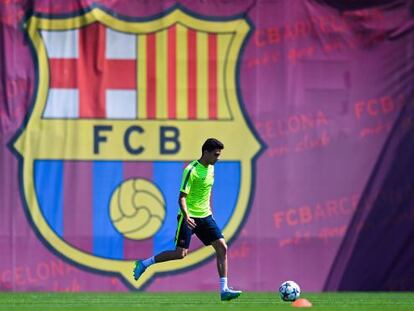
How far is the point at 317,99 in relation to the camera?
14.5m

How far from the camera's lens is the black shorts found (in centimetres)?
1148

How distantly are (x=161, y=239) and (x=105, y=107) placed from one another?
1.90 meters

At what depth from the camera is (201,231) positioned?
Result: 37.8 feet

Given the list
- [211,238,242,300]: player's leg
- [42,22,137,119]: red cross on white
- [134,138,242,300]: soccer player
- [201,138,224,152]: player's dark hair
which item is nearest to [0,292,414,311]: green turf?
[211,238,242,300]: player's leg

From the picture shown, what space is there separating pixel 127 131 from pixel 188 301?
10.6 ft

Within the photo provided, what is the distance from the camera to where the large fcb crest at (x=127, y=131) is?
1405 cm

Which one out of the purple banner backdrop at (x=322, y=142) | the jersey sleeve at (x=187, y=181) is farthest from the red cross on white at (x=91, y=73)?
the jersey sleeve at (x=187, y=181)

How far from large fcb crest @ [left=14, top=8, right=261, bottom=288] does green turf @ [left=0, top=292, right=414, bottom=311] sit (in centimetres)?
98

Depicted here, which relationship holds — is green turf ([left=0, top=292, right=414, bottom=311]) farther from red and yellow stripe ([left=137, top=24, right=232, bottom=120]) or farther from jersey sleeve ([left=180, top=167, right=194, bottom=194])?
red and yellow stripe ([left=137, top=24, right=232, bottom=120])

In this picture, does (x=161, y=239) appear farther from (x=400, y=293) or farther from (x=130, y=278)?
(x=400, y=293)

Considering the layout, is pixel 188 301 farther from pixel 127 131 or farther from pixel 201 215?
pixel 127 131

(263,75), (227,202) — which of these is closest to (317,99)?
(263,75)

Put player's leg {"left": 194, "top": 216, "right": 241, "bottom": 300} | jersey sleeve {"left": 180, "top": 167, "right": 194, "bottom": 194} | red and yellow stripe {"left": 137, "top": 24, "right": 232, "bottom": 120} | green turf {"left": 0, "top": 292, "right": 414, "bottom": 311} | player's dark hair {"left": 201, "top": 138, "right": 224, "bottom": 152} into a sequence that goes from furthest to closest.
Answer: red and yellow stripe {"left": 137, "top": 24, "right": 232, "bottom": 120} < player's leg {"left": 194, "top": 216, "right": 241, "bottom": 300} < jersey sleeve {"left": 180, "top": 167, "right": 194, "bottom": 194} < player's dark hair {"left": 201, "top": 138, "right": 224, "bottom": 152} < green turf {"left": 0, "top": 292, "right": 414, "bottom": 311}

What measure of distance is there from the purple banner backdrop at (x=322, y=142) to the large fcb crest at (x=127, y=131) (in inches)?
8.1
